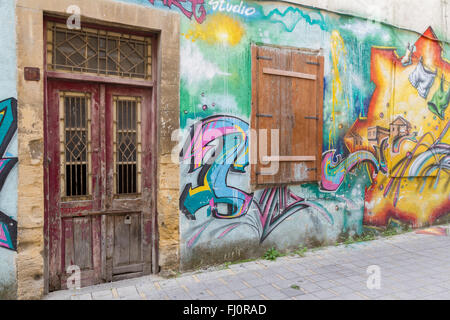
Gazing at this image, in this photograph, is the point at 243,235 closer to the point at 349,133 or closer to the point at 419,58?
the point at 349,133

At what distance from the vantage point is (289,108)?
15.4 ft

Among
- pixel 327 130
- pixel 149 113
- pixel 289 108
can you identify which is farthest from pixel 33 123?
pixel 327 130

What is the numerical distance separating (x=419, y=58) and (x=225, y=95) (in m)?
3.99

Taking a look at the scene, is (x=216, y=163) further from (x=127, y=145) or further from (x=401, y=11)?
(x=401, y=11)

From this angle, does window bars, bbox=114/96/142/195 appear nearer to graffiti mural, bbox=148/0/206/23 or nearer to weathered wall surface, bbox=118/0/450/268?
weathered wall surface, bbox=118/0/450/268

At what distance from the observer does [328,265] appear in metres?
4.36

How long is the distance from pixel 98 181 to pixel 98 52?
148cm

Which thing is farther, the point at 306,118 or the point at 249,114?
the point at 306,118

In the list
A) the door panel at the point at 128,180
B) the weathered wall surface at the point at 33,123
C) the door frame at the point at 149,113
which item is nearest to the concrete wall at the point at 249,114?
the weathered wall surface at the point at 33,123

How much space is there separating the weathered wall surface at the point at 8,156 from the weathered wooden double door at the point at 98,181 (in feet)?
1.08

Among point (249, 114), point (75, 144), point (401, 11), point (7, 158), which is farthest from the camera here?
point (401, 11)

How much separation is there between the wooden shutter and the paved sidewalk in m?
1.20

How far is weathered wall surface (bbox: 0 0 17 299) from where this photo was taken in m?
3.20

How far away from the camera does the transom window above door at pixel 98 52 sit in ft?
11.7
